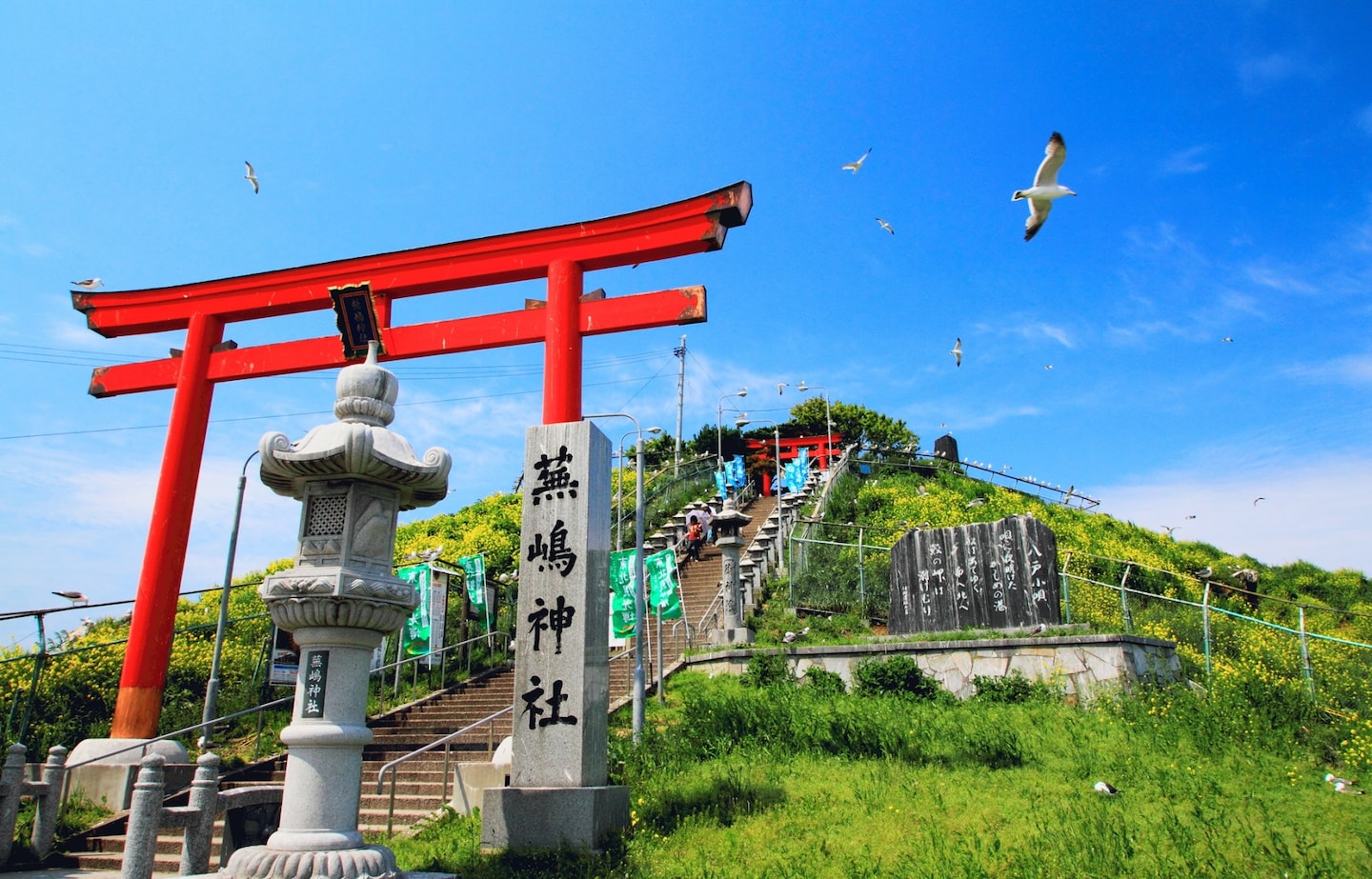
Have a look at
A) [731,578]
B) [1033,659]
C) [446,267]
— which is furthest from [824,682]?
[446,267]

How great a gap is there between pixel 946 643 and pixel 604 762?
6761 mm

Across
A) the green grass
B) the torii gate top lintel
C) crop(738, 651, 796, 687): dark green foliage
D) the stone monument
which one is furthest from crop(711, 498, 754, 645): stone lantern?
the torii gate top lintel

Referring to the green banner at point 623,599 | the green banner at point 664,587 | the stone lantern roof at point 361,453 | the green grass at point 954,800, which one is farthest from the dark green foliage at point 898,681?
the stone lantern roof at point 361,453

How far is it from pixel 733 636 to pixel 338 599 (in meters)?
10.8

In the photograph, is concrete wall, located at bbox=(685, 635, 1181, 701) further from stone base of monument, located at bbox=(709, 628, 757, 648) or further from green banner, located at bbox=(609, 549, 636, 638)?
green banner, located at bbox=(609, 549, 636, 638)

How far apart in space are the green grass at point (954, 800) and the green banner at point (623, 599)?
12.6 ft

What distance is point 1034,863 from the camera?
615cm

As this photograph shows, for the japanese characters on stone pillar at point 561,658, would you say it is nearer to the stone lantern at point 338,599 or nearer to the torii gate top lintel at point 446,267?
the stone lantern at point 338,599

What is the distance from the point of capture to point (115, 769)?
1126 centimetres

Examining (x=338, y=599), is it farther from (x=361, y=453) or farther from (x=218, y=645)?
(x=218, y=645)

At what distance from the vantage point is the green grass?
21.1ft

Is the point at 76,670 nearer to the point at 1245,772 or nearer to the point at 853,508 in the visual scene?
the point at 1245,772

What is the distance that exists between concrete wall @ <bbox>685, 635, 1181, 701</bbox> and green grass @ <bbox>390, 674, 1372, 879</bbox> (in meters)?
0.72

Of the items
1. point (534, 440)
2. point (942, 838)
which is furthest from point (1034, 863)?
point (534, 440)
